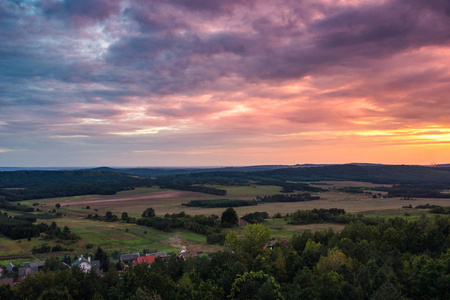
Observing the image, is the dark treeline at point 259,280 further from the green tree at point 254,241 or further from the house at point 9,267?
the house at point 9,267

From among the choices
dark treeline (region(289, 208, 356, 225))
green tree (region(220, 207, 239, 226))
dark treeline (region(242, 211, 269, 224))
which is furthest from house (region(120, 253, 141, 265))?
dark treeline (region(289, 208, 356, 225))

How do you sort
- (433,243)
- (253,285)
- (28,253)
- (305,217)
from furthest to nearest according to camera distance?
(305,217), (28,253), (433,243), (253,285)

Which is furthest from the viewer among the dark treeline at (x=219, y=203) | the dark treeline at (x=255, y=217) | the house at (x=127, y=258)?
the dark treeline at (x=219, y=203)

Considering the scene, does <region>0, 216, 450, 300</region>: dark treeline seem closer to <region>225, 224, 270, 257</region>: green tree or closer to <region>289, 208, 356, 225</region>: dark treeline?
<region>225, 224, 270, 257</region>: green tree

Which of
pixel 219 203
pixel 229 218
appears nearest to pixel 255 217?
pixel 229 218

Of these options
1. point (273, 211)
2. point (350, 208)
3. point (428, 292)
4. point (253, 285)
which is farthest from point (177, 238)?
point (350, 208)

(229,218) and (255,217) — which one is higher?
(229,218)

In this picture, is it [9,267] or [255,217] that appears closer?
[9,267]

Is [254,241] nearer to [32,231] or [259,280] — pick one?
[259,280]

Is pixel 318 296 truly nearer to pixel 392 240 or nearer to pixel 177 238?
pixel 392 240

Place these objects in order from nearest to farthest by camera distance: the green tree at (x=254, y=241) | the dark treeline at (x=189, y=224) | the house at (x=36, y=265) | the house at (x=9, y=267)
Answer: the green tree at (x=254, y=241) < the house at (x=9, y=267) < the house at (x=36, y=265) < the dark treeline at (x=189, y=224)

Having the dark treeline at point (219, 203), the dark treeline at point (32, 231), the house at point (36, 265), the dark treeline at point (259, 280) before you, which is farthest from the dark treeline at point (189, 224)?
the dark treeline at point (259, 280)
